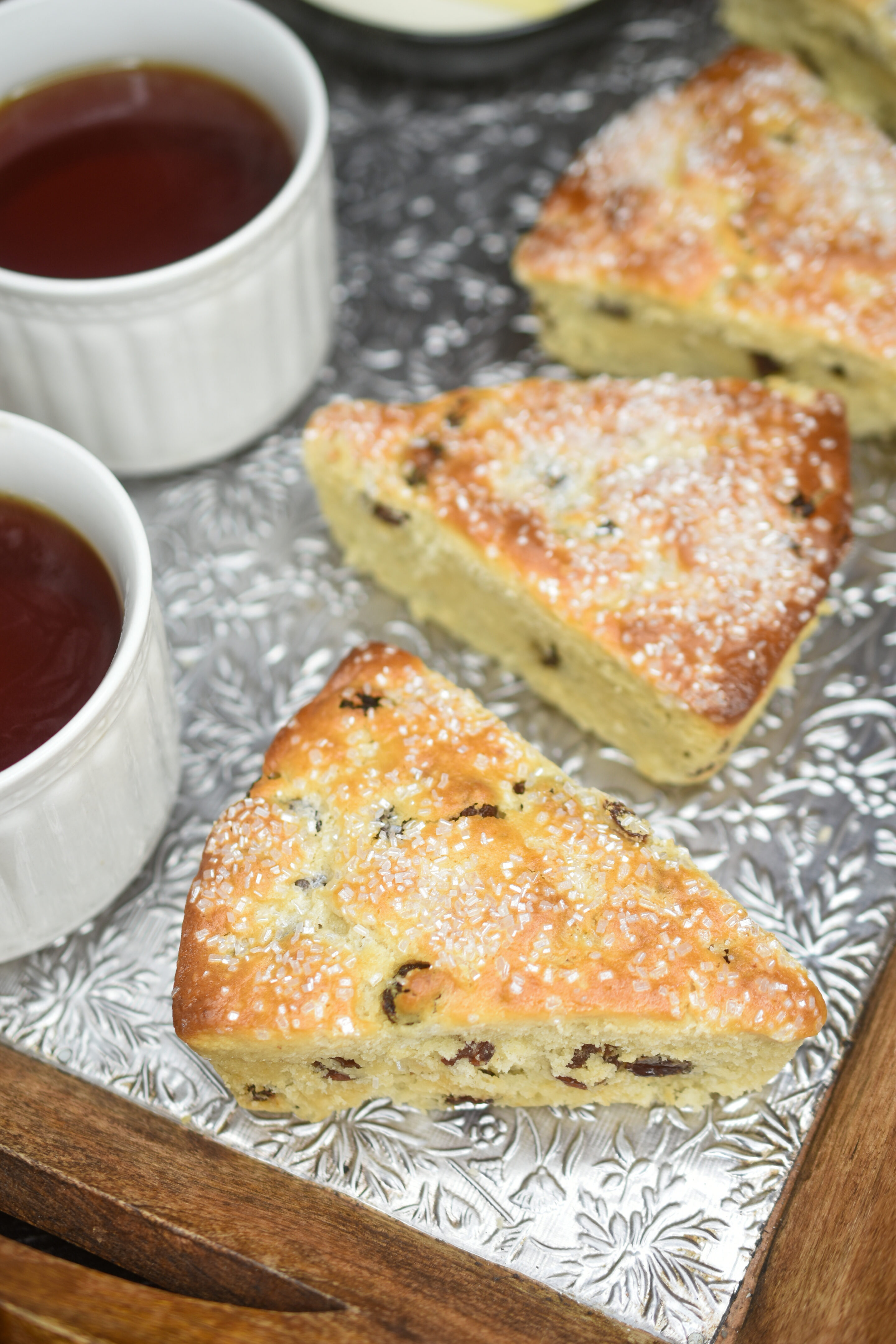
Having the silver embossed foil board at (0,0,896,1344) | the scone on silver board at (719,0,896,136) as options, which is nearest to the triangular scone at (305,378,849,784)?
the silver embossed foil board at (0,0,896,1344)

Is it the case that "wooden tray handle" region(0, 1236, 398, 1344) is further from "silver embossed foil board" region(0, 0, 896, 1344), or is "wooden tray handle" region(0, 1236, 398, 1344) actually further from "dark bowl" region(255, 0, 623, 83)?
"dark bowl" region(255, 0, 623, 83)

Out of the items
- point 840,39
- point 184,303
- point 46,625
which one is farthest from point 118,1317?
point 840,39

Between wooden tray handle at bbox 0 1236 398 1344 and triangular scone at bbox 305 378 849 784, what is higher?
triangular scone at bbox 305 378 849 784

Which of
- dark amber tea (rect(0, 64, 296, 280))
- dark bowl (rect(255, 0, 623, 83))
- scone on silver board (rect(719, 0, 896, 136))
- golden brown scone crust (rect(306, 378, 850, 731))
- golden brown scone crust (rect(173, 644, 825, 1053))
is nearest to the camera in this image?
golden brown scone crust (rect(173, 644, 825, 1053))

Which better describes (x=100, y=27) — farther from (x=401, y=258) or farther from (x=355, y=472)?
(x=355, y=472)

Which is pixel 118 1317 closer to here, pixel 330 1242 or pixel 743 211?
pixel 330 1242

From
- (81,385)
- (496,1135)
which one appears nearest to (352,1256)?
(496,1135)
